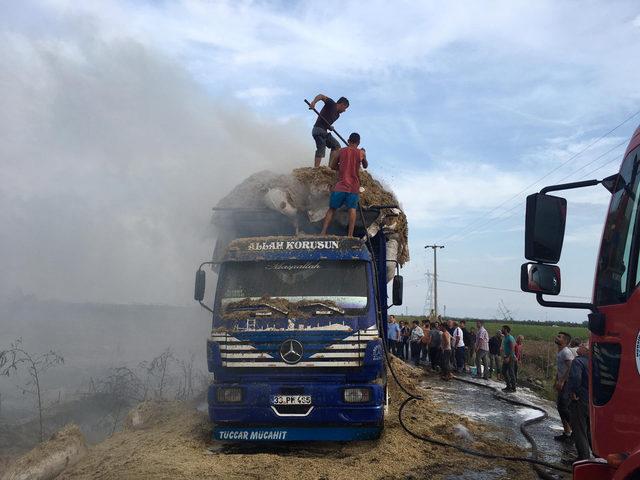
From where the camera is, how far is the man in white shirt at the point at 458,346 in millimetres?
16516

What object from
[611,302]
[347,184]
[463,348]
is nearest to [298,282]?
[347,184]

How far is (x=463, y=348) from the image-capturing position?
55.6 ft

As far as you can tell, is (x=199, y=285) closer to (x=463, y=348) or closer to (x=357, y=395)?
(x=357, y=395)

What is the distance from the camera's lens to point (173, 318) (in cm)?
3161

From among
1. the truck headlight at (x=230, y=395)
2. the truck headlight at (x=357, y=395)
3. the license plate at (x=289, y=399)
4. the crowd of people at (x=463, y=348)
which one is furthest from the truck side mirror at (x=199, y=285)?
the crowd of people at (x=463, y=348)

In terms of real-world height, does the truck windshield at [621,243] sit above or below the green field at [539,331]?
above

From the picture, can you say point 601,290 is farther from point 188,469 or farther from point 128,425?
point 128,425

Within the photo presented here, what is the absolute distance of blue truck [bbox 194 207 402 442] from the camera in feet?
19.9

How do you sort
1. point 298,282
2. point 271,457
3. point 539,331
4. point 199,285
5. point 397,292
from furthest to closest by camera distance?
point 539,331
point 397,292
point 199,285
point 298,282
point 271,457

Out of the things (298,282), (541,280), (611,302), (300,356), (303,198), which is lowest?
(300,356)

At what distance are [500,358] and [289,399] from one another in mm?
12556

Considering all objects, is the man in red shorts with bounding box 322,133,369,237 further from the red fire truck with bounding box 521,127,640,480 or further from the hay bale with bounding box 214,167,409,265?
the red fire truck with bounding box 521,127,640,480

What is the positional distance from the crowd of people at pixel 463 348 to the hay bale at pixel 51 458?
7.85 m

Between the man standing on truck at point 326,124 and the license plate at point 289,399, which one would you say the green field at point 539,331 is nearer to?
the man standing on truck at point 326,124
